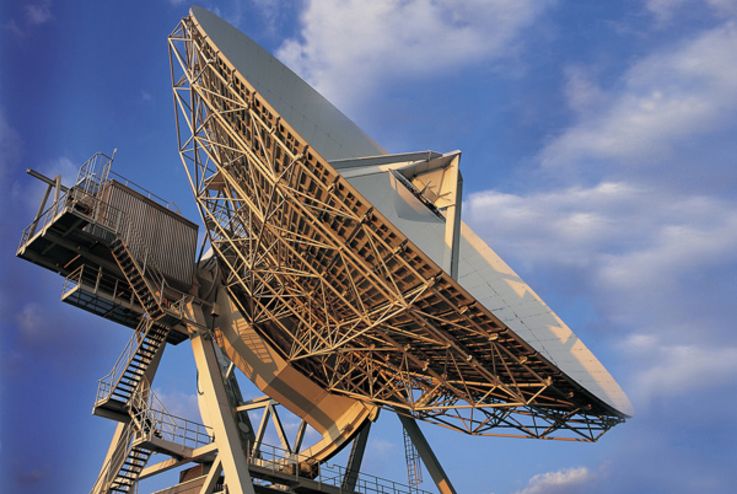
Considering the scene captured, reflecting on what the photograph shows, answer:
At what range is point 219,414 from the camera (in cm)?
2597


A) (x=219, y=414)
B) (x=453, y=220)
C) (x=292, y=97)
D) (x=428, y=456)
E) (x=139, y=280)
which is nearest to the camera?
(x=453, y=220)

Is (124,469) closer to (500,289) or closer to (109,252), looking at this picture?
(109,252)

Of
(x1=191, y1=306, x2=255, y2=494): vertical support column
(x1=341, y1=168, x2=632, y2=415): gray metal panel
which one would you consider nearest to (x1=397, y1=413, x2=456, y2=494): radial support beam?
(x1=341, y1=168, x2=632, y2=415): gray metal panel

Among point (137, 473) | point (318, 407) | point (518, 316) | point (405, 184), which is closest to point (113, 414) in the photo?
point (137, 473)

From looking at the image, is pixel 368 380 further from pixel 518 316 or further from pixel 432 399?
pixel 518 316

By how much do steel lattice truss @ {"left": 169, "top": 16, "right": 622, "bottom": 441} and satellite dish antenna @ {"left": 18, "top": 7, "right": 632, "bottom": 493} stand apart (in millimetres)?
74

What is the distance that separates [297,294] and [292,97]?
23.4ft

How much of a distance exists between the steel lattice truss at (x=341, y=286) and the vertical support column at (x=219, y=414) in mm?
2070

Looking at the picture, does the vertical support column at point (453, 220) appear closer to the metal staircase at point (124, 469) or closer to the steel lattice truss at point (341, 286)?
the steel lattice truss at point (341, 286)

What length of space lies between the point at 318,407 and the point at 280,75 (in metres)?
12.9

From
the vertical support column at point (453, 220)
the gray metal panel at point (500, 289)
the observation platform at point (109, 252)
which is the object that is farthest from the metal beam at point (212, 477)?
the vertical support column at point (453, 220)

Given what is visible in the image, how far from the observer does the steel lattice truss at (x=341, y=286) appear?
2062 cm

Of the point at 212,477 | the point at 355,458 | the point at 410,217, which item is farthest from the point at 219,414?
the point at 410,217

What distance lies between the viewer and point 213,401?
86.2 feet
